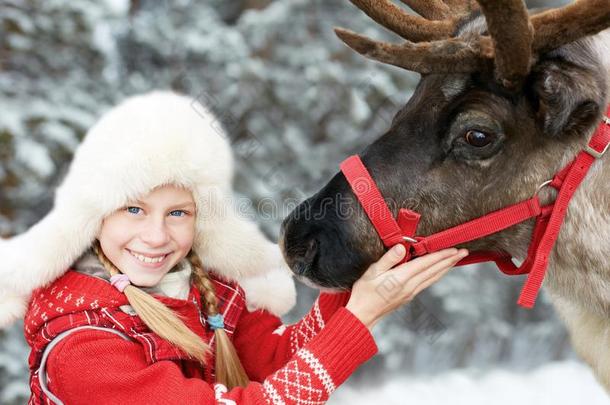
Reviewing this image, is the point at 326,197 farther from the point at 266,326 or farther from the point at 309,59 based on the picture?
the point at 309,59

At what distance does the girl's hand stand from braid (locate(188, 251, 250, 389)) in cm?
44

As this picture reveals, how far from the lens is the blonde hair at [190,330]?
1.86m

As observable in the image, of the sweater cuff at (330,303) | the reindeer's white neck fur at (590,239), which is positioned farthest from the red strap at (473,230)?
the sweater cuff at (330,303)

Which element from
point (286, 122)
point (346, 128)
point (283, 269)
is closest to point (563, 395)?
point (346, 128)

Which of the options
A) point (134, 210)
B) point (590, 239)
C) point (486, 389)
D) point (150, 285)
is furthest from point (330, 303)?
point (486, 389)

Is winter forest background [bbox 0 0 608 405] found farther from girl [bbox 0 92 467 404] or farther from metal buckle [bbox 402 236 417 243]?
metal buckle [bbox 402 236 417 243]

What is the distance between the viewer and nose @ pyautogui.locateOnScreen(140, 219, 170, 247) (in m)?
1.92

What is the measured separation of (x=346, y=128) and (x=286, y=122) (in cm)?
41

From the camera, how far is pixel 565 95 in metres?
1.75

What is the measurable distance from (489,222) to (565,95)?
410mm

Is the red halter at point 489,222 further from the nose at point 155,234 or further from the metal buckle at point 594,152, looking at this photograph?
the nose at point 155,234

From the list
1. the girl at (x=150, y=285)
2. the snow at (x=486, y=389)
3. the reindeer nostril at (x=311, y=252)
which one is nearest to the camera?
the girl at (x=150, y=285)

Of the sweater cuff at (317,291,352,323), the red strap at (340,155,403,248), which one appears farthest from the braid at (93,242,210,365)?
the red strap at (340,155,403,248)

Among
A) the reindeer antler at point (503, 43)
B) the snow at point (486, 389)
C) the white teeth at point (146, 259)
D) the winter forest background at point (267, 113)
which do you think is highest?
the reindeer antler at point (503, 43)
